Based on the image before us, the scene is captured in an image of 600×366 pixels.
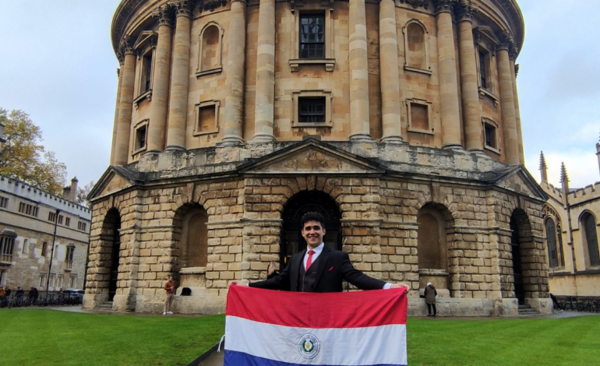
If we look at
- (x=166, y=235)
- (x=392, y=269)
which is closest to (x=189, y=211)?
(x=166, y=235)

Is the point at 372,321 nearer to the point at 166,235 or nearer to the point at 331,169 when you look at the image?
the point at 331,169

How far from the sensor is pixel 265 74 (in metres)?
24.9

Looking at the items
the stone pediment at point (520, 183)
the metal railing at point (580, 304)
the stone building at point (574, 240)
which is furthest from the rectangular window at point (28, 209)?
the stone building at point (574, 240)

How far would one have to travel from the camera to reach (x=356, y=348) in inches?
223

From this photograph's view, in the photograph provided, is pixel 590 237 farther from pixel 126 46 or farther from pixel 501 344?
pixel 126 46

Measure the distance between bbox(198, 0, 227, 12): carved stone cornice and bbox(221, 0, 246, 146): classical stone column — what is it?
1.32m

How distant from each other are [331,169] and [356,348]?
16.7m

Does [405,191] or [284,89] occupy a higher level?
[284,89]

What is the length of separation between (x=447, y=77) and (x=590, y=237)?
103 ft

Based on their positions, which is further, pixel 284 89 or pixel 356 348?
pixel 284 89

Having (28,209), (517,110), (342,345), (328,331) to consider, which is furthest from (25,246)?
(342,345)

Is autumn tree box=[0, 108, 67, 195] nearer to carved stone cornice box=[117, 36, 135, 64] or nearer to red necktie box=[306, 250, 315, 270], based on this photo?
carved stone cornice box=[117, 36, 135, 64]

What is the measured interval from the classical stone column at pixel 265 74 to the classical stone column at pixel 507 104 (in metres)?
15.6

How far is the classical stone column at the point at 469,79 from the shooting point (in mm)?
27000
